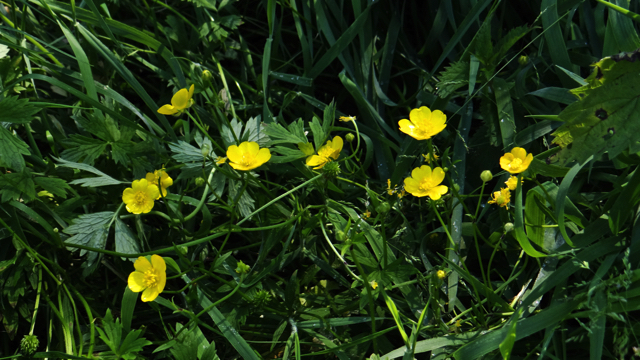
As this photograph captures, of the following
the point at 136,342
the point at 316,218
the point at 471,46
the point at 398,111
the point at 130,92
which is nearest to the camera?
the point at 136,342

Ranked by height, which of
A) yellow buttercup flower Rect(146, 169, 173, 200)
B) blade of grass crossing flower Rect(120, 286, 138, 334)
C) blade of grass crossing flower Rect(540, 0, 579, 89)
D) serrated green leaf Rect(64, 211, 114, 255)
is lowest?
blade of grass crossing flower Rect(120, 286, 138, 334)

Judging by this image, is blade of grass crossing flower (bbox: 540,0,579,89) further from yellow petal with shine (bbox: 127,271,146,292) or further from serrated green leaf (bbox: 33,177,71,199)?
serrated green leaf (bbox: 33,177,71,199)

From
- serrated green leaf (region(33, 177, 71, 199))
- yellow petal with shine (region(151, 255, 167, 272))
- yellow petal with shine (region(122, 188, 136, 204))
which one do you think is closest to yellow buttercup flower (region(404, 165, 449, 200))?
yellow petal with shine (region(151, 255, 167, 272))

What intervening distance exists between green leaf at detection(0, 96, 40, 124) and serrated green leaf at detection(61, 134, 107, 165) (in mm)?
176

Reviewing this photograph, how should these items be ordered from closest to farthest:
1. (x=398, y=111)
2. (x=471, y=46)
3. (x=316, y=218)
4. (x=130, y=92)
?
(x=316, y=218) → (x=471, y=46) → (x=398, y=111) → (x=130, y=92)

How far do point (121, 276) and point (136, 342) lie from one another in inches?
13.3

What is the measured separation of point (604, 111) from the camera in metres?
0.97

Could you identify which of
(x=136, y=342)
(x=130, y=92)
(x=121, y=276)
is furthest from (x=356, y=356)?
(x=130, y=92)

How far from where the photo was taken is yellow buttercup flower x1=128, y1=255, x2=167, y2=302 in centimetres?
116

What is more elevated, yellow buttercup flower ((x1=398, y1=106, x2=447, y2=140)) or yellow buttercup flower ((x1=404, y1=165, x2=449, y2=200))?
yellow buttercup flower ((x1=398, y1=106, x2=447, y2=140))

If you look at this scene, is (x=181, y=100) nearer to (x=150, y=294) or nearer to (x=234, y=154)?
(x=234, y=154)

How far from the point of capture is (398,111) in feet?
5.46

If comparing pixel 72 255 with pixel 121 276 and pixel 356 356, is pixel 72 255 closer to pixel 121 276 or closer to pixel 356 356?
pixel 121 276

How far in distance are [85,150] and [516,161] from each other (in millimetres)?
1200
